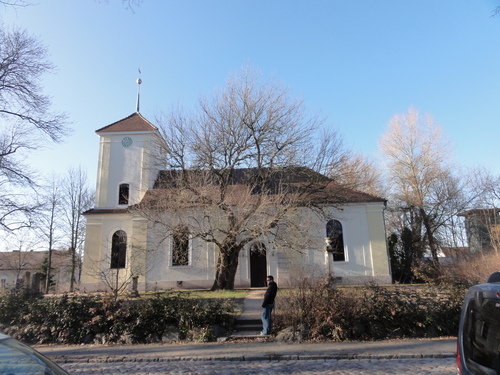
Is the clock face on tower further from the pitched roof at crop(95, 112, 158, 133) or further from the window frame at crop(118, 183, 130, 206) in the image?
the window frame at crop(118, 183, 130, 206)

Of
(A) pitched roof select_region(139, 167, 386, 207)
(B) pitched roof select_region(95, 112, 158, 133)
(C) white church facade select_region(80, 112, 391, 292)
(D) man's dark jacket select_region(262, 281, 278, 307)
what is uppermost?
(B) pitched roof select_region(95, 112, 158, 133)

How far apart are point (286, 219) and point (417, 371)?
11.0 m

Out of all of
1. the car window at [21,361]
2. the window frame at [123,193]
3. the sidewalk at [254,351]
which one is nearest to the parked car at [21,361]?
the car window at [21,361]

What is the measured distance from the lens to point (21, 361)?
282 cm

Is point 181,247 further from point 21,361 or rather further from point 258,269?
point 21,361

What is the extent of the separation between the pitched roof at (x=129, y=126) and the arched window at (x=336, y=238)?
16304mm

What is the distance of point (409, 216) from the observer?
3450 cm

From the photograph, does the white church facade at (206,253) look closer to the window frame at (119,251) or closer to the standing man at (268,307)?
the window frame at (119,251)

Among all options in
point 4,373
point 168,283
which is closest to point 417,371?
point 4,373

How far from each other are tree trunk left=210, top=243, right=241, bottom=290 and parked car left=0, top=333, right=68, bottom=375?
1664 centimetres

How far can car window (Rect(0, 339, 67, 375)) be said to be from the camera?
2696mm

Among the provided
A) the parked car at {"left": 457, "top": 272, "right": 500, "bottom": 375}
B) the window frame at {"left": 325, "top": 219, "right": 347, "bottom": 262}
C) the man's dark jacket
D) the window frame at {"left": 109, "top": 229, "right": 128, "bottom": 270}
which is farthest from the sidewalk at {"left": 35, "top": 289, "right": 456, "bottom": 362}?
the window frame at {"left": 109, "top": 229, "right": 128, "bottom": 270}

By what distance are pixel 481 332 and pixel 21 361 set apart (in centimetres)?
399

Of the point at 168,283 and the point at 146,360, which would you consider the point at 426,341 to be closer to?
the point at 146,360
